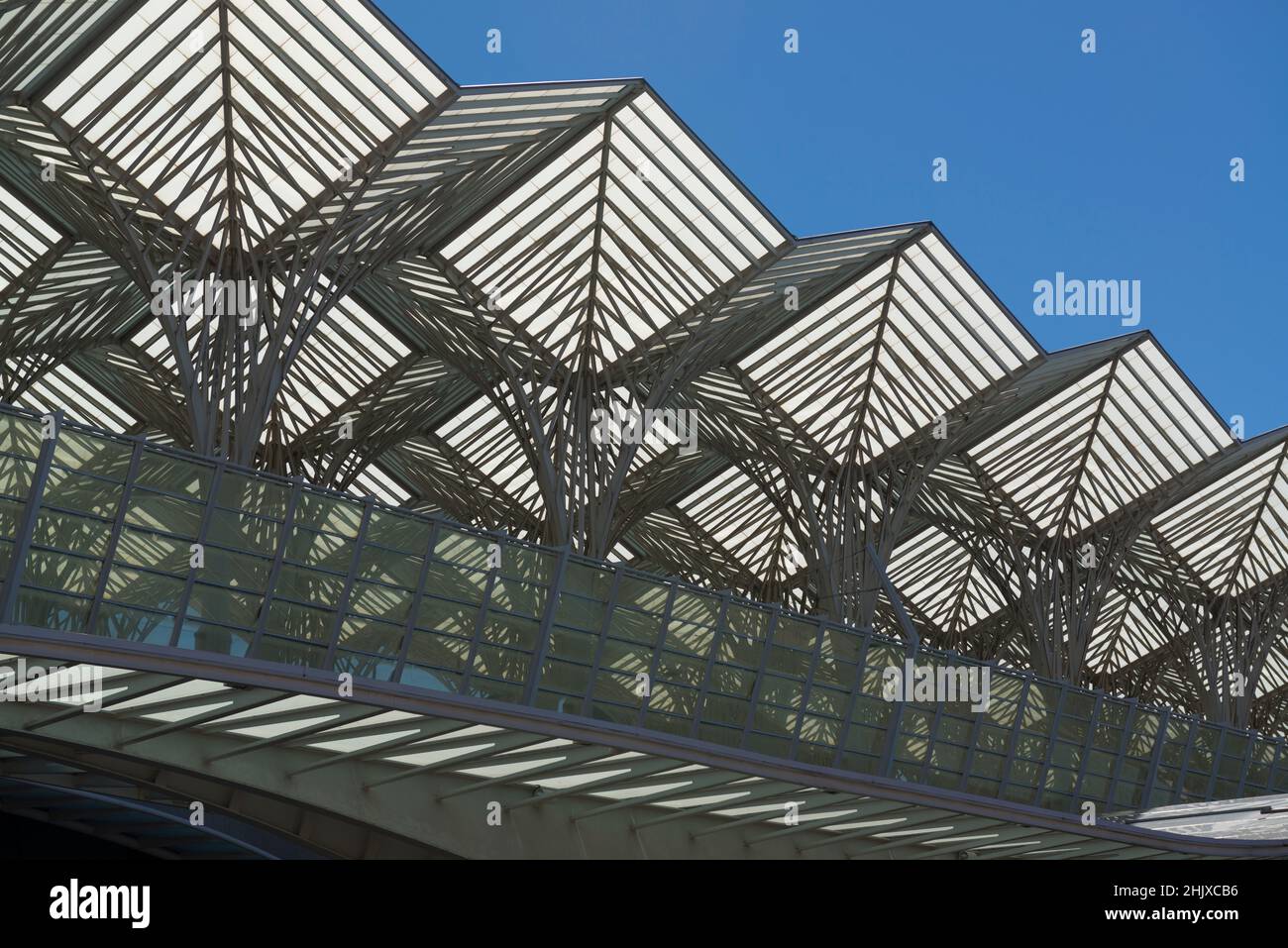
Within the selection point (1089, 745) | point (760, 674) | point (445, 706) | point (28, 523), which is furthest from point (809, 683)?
point (28, 523)

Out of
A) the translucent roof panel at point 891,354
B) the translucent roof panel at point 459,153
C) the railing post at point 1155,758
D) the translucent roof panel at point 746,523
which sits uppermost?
the translucent roof panel at point 459,153

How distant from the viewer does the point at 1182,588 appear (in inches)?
1983

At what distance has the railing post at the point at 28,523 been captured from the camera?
14266 mm

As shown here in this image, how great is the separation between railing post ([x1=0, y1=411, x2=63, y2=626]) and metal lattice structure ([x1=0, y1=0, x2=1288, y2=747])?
427 mm

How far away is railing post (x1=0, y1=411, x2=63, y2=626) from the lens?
1427 cm

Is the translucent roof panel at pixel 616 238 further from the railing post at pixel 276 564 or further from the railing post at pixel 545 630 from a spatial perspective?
the railing post at pixel 276 564

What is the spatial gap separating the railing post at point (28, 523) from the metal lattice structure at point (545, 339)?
0.43 meters

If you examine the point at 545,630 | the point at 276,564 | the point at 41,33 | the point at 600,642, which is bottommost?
Answer: the point at 600,642

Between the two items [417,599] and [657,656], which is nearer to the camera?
[417,599]

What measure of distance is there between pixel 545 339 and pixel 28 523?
67.6 ft

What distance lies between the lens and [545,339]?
113 feet

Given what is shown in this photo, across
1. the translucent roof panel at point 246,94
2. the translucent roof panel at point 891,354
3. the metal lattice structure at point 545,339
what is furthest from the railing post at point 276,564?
the translucent roof panel at point 891,354

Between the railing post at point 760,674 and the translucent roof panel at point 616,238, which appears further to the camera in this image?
the translucent roof panel at point 616,238

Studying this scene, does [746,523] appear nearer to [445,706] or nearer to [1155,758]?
[1155,758]
